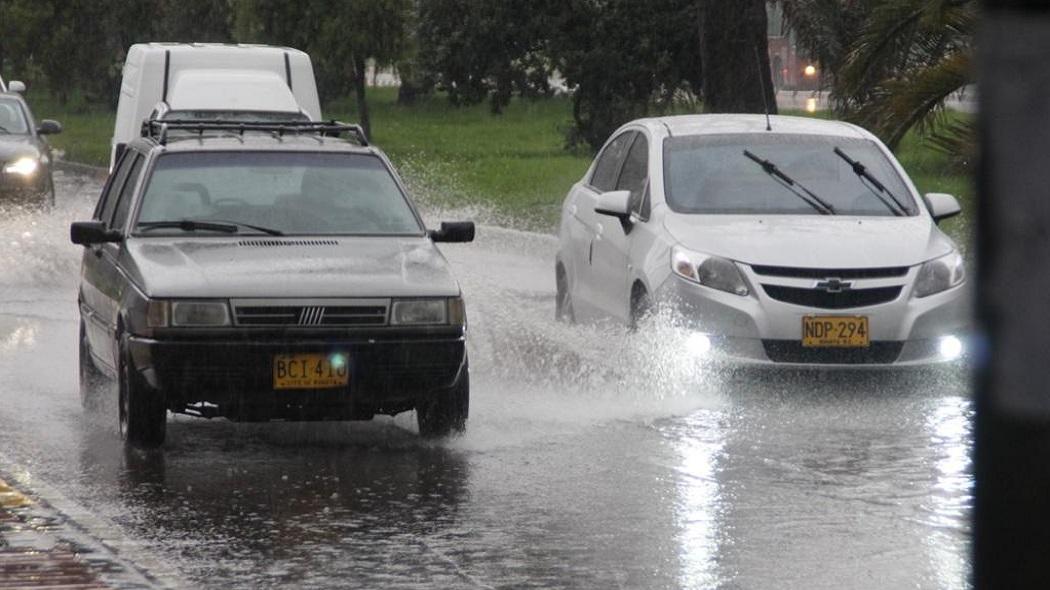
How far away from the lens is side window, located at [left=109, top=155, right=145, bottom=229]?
10.7 m

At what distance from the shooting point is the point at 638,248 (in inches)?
467

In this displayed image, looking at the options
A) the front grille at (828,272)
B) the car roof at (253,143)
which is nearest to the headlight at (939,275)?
the front grille at (828,272)

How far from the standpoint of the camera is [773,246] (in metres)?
11.2

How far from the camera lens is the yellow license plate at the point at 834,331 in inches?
428

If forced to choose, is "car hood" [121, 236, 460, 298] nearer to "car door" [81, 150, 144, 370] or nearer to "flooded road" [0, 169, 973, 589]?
"car door" [81, 150, 144, 370]

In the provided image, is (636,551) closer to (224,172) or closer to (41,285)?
(224,172)

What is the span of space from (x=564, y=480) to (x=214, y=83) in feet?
42.2

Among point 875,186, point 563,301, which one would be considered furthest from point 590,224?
point 875,186

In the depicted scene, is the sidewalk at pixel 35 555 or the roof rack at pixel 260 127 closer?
the sidewalk at pixel 35 555

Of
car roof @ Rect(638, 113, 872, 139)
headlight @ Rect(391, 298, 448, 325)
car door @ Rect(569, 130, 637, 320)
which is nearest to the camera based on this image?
headlight @ Rect(391, 298, 448, 325)

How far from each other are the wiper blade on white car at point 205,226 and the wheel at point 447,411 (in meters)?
1.21

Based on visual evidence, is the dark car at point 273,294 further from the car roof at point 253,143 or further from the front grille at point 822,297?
the front grille at point 822,297

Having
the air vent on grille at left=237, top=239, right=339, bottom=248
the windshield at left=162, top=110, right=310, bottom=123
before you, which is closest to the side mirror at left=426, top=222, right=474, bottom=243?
the air vent on grille at left=237, top=239, right=339, bottom=248

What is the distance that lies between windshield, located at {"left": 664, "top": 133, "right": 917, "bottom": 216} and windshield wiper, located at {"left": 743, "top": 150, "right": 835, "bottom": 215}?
0.02 metres
